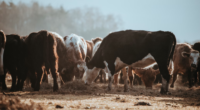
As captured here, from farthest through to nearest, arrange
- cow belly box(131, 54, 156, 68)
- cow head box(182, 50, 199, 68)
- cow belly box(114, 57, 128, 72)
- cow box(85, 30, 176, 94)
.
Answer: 1. cow head box(182, 50, 199, 68)
2. cow belly box(114, 57, 128, 72)
3. cow belly box(131, 54, 156, 68)
4. cow box(85, 30, 176, 94)

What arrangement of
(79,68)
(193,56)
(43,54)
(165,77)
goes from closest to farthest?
(165,77)
(43,54)
(193,56)
(79,68)

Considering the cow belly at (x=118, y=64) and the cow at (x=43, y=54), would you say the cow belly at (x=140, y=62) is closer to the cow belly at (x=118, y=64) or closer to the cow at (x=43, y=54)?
the cow belly at (x=118, y=64)

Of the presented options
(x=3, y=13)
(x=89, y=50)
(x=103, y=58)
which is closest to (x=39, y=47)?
(x=103, y=58)

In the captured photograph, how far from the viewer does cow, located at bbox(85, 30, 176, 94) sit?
7.13 metres

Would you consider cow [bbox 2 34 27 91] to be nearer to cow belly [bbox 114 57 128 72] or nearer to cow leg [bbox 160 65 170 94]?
cow belly [bbox 114 57 128 72]

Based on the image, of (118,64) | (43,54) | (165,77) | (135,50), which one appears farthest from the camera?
(118,64)

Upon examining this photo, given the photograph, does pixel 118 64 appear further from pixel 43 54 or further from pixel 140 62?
pixel 43 54

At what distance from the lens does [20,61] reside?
7.79 meters

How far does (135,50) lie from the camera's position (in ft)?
25.0

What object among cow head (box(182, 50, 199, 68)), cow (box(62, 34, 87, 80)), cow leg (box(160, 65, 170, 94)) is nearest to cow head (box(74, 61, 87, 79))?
cow (box(62, 34, 87, 80))

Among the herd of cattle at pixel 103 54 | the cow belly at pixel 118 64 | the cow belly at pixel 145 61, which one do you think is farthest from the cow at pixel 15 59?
the cow belly at pixel 145 61

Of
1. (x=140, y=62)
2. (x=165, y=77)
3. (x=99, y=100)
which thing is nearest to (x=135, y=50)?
(x=140, y=62)

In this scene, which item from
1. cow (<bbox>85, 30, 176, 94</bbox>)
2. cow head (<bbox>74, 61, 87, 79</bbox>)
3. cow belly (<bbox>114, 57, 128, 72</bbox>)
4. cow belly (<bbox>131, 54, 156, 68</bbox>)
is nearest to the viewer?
cow (<bbox>85, 30, 176, 94</bbox>)

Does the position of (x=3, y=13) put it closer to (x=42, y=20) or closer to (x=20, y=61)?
(x=42, y=20)
